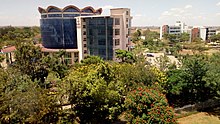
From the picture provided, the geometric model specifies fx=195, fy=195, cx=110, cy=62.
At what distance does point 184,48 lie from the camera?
86938mm

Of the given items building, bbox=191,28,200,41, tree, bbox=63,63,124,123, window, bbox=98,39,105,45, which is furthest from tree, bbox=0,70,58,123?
building, bbox=191,28,200,41

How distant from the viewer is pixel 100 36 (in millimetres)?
42469

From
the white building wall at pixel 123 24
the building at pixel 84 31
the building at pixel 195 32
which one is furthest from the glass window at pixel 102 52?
the building at pixel 195 32

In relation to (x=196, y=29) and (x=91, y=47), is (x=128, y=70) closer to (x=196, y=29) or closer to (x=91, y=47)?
(x=91, y=47)

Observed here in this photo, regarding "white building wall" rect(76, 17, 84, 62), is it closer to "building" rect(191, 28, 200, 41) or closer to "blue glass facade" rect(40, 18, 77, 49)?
"blue glass facade" rect(40, 18, 77, 49)

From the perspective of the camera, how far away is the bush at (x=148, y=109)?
14664 mm

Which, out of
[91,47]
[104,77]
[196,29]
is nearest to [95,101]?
[104,77]

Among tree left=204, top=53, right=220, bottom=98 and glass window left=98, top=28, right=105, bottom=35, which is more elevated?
glass window left=98, top=28, right=105, bottom=35

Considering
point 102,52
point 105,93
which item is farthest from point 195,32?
point 105,93

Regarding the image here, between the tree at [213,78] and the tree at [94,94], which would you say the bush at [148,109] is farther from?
the tree at [213,78]

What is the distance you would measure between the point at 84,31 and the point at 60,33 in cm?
600

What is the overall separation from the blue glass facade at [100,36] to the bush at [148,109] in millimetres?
26779

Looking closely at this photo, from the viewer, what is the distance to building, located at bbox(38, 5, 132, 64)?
41.4 m

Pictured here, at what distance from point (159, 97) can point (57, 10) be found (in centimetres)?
3803
